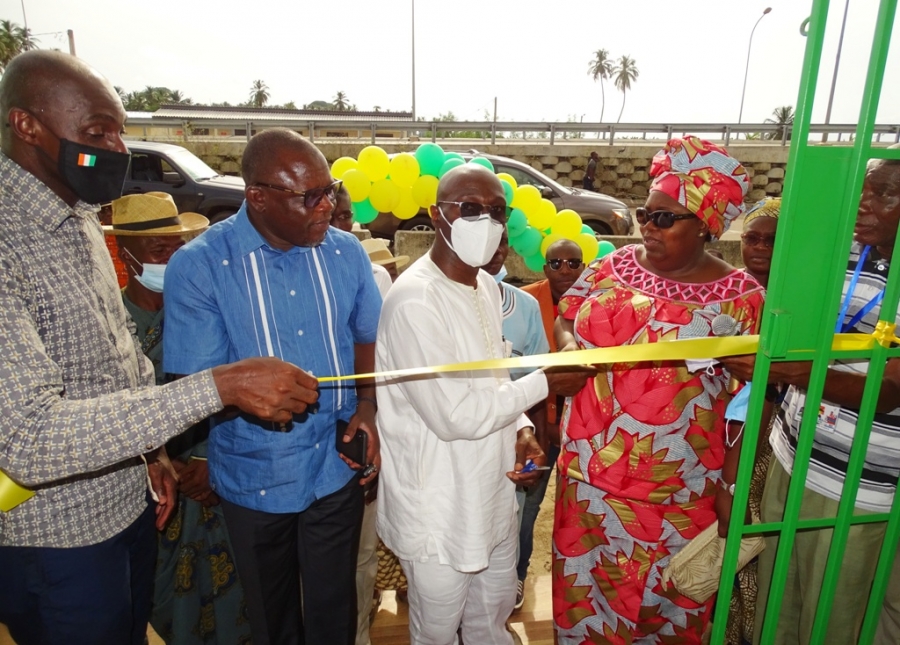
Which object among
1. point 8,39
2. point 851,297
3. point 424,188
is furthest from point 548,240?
point 8,39

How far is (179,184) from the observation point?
8.86 m

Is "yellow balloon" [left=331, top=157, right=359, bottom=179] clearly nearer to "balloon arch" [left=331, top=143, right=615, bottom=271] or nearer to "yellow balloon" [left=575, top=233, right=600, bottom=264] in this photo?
"balloon arch" [left=331, top=143, right=615, bottom=271]

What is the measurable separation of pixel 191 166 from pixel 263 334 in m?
8.60

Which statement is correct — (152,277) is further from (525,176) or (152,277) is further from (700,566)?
(525,176)

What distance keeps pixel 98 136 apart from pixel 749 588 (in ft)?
9.99

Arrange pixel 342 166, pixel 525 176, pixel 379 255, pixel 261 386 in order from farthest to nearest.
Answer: pixel 525 176
pixel 342 166
pixel 379 255
pixel 261 386

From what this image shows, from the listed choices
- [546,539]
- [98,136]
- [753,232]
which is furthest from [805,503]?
[98,136]

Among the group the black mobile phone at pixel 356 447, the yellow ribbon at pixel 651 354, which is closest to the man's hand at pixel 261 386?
the yellow ribbon at pixel 651 354

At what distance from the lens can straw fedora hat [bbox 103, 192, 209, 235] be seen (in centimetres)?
254

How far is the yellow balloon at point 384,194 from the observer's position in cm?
450

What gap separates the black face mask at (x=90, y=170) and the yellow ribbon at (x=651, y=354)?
0.79 metres

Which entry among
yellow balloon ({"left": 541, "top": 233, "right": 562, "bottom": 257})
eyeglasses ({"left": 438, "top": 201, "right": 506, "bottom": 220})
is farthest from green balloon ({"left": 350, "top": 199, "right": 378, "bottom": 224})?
eyeglasses ({"left": 438, "top": 201, "right": 506, "bottom": 220})

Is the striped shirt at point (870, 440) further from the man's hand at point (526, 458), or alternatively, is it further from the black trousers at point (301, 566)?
the black trousers at point (301, 566)

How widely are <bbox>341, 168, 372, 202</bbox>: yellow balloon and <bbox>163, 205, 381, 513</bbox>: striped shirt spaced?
246 cm
